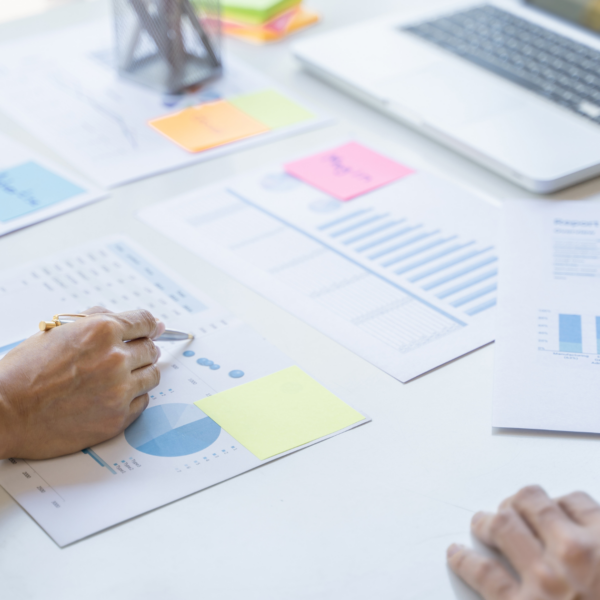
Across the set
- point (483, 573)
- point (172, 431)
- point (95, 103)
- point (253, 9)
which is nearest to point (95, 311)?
point (172, 431)

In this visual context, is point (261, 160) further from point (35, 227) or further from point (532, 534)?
point (532, 534)

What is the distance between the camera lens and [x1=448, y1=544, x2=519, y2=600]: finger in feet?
1.72

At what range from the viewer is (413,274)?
0.87 m

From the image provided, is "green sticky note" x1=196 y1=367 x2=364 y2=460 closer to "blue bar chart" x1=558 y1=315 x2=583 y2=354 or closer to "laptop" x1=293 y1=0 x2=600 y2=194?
"blue bar chart" x1=558 y1=315 x2=583 y2=354

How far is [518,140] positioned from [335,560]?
671 mm

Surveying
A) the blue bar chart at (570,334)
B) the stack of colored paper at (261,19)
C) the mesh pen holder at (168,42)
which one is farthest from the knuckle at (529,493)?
the stack of colored paper at (261,19)

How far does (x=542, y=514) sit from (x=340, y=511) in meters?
0.15

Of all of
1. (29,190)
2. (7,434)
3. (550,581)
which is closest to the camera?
(550,581)

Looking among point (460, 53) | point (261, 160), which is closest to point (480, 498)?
point (261, 160)

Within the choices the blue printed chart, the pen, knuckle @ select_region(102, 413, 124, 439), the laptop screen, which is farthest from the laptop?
knuckle @ select_region(102, 413, 124, 439)

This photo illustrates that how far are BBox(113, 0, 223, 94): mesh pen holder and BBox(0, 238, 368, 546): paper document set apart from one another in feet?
1.52

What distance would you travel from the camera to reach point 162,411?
0.70m

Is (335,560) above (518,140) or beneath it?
beneath

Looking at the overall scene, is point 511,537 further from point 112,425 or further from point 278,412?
point 112,425
